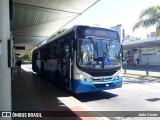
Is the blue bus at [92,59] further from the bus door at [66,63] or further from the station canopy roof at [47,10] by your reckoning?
the station canopy roof at [47,10]

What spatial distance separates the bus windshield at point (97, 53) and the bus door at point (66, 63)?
96cm

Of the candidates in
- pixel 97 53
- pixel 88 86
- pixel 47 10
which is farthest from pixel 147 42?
pixel 88 86

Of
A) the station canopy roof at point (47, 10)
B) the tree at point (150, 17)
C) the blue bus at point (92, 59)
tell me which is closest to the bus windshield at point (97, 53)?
the blue bus at point (92, 59)

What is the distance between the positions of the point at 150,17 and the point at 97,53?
13.8 metres

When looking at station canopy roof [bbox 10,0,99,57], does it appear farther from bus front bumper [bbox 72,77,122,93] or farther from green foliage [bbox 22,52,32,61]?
green foliage [bbox 22,52,32,61]

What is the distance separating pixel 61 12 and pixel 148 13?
34.3 feet

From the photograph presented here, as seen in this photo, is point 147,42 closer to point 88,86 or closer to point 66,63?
point 66,63

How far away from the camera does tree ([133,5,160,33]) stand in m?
21.1

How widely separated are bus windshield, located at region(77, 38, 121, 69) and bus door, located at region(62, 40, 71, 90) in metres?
0.96

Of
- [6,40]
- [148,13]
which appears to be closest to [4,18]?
[6,40]

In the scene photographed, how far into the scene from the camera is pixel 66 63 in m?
10.9

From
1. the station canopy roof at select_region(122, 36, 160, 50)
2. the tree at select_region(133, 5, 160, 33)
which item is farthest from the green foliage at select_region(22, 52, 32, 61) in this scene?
the tree at select_region(133, 5, 160, 33)

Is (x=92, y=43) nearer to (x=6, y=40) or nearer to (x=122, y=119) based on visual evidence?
(x=122, y=119)

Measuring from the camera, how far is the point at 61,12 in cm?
1523
